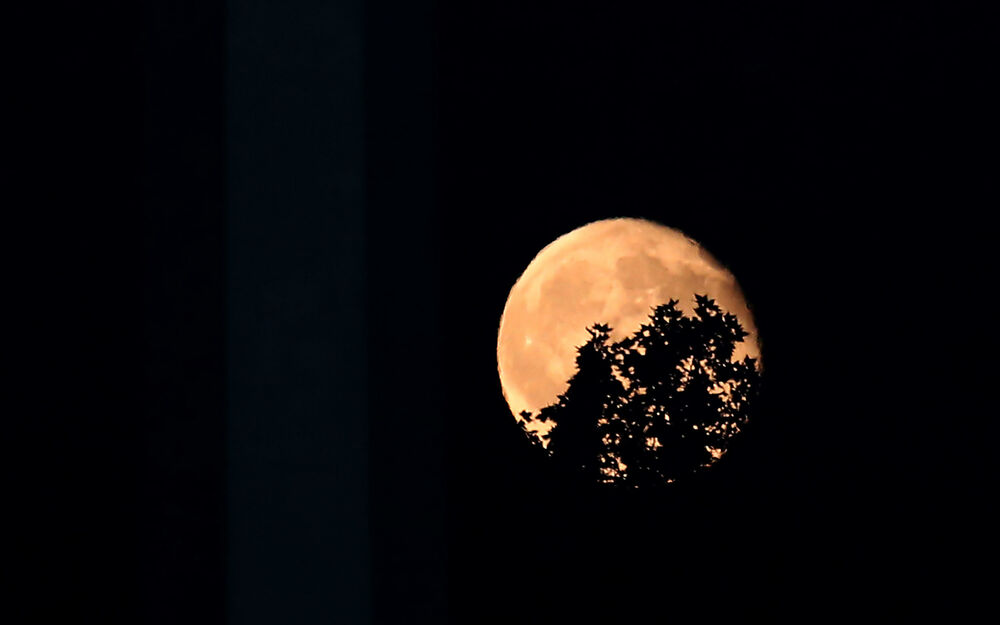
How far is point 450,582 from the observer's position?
2492 mm

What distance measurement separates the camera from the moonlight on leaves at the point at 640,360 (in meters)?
2.41

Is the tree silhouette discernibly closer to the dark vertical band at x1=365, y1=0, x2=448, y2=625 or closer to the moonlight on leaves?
the moonlight on leaves

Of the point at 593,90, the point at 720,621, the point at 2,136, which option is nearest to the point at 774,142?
the point at 593,90

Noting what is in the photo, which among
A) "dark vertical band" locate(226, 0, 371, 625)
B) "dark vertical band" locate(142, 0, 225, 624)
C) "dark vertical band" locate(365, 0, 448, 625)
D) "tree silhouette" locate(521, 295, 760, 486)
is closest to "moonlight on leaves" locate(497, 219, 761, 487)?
"tree silhouette" locate(521, 295, 760, 486)

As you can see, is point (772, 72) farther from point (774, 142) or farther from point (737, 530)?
point (737, 530)

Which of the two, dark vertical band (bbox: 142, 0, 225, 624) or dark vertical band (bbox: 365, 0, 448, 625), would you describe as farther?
dark vertical band (bbox: 365, 0, 448, 625)

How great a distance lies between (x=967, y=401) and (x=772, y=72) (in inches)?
45.3

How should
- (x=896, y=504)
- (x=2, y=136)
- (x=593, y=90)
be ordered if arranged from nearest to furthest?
(x=2, y=136) < (x=896, y=504) < (x=593, y=90)

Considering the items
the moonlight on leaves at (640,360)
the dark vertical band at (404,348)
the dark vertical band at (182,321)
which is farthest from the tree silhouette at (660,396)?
the dark vertical band at (182,321)

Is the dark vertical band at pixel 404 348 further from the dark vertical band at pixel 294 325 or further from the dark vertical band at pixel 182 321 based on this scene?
the dark vertical band at pixel 182 321

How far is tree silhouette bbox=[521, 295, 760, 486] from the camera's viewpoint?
2404mm

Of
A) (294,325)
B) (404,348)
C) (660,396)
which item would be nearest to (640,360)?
(660,396)

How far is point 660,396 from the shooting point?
2.42m

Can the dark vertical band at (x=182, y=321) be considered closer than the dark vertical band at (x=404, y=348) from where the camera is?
Yes
